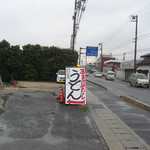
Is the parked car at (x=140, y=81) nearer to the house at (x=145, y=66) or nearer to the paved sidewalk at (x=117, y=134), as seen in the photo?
the house at (x=145, y=66)

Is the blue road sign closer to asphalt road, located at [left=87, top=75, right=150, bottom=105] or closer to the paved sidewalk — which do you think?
asphalt road, located at [left=87, top=75, right=150, bottom=105]

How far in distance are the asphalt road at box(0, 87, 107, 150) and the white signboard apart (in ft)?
3.60

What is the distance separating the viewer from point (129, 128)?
240 inches

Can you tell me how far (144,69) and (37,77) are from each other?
24.2m

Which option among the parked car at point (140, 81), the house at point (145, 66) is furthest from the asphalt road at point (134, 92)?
the house at point (145, 66)

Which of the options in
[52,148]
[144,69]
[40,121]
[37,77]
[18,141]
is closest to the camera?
[52,148]

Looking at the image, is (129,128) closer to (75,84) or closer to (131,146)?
(131,146)

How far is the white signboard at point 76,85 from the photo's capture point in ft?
30.5

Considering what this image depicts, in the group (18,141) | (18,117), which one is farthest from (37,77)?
(18,141)

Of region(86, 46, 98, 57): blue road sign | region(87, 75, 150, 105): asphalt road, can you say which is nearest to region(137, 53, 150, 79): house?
region(86, 46, 98, 57): blue road sign

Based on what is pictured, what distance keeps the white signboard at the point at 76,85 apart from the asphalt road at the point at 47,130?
1098 mm

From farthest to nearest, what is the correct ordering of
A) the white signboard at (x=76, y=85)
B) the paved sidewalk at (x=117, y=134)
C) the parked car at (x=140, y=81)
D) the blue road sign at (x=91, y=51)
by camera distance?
the blue road sign at (x=91, y=51), the parked car at (x=140, y=81), the white signboard at (x=76, y=85), the paved sidewalk at (x=117, y=134)

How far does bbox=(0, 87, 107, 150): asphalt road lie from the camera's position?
448cm

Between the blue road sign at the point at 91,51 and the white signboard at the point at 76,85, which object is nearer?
the white signboard at the point at 76,85
